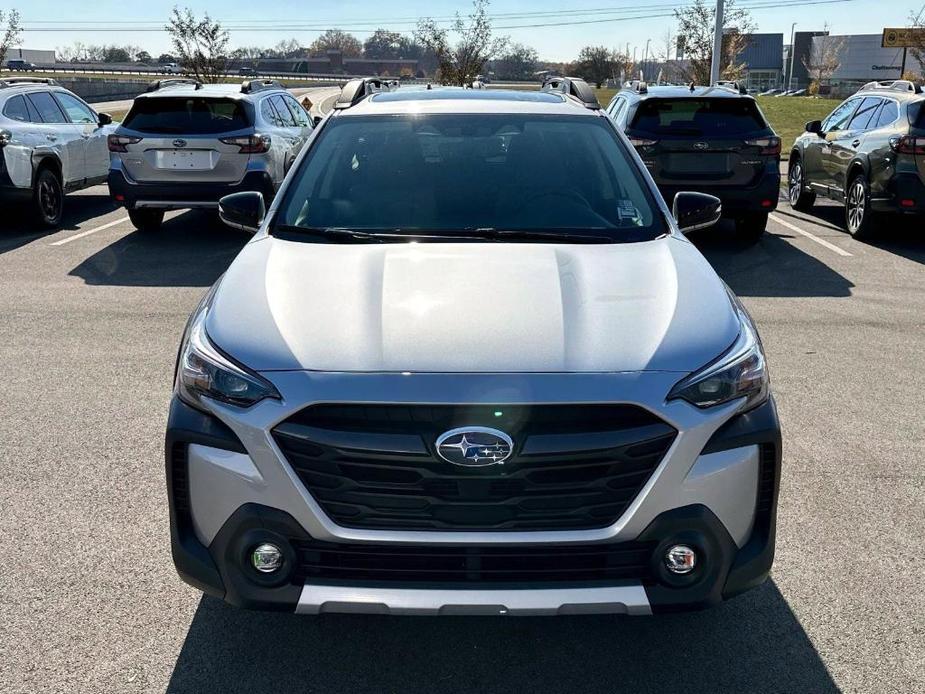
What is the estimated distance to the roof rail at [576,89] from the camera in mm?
5222

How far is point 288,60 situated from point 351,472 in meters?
163

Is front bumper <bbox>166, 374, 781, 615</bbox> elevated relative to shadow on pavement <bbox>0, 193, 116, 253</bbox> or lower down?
elevated

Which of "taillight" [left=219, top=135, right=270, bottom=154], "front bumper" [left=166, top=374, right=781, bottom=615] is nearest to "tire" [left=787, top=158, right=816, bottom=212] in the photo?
"taillight" [left=219, top=135, right=270, bottom=154]

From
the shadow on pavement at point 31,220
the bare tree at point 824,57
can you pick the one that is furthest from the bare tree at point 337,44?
the shadow on pavement at point 31,220

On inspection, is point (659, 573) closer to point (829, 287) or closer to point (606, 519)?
point (606, 519)

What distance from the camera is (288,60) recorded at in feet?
517

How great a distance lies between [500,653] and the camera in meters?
3.22

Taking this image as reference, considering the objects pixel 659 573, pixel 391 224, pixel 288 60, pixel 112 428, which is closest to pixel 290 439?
pixel 659 573

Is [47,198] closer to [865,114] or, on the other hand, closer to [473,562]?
[865,114]

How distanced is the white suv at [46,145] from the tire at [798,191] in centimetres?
940

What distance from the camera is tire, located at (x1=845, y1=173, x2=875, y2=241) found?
1121 cm

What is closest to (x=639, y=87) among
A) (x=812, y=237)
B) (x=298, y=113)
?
(x=812, y=237)

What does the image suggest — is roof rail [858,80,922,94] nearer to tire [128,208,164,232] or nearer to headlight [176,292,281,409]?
tire [128,208,164,232]

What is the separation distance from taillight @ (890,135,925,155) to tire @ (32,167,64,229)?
9.51m
